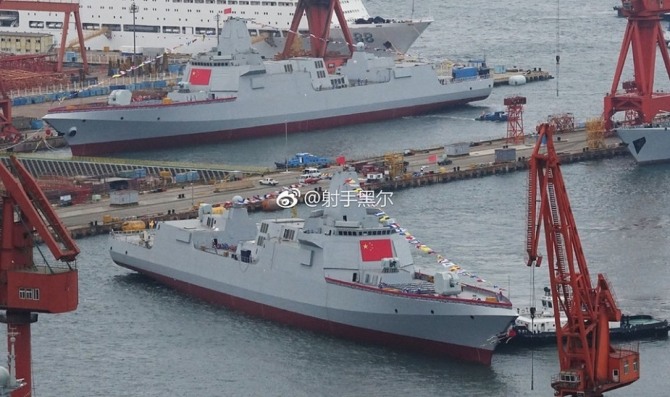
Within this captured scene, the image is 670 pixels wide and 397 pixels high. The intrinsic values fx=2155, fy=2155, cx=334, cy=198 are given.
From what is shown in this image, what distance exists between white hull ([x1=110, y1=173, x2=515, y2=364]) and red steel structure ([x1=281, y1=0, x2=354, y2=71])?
1739 inches

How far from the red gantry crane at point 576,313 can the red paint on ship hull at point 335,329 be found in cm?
513

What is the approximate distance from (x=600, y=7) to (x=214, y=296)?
335 ft

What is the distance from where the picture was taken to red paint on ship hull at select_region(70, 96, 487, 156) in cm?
9125

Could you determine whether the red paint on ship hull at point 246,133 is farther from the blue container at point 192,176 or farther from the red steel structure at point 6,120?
the blue container at point 192,176

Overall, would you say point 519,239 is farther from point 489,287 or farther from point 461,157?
point 461,157

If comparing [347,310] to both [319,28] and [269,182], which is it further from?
[319,28]

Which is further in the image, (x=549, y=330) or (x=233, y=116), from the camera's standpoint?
(x=233, y=116)

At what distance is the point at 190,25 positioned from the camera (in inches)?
4769

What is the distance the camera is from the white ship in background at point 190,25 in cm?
11756

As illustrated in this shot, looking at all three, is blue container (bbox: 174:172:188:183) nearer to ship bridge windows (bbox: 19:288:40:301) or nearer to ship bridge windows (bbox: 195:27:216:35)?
ship bridge windows (bbox: 19:288:40:301)

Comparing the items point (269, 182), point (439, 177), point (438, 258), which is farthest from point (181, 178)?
point (438, 258)

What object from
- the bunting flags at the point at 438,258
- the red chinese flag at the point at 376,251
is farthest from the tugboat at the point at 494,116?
the red chinese flag at the point at 376,251

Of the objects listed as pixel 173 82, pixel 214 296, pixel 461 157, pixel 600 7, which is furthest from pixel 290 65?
pixel 600 7

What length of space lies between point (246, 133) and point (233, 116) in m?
1.02
